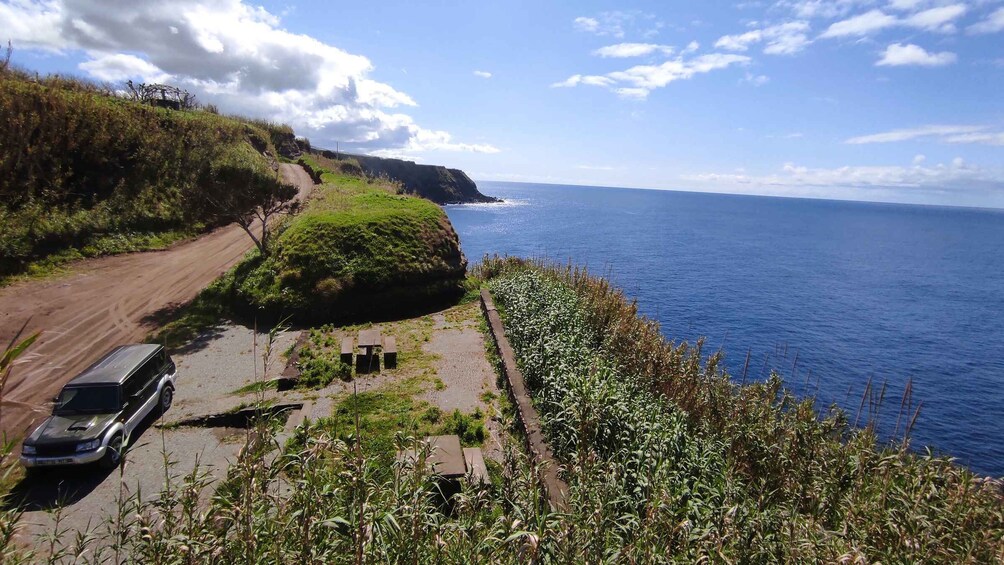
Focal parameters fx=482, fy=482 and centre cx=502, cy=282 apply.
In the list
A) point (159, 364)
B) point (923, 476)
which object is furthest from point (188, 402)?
point (923, 476)

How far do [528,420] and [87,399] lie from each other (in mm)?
9487

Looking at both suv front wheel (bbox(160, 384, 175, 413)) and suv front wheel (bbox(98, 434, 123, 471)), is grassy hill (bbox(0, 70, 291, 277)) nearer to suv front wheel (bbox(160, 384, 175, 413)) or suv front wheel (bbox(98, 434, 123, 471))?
suv front wheel (bbox(160, 384, 175, 413))

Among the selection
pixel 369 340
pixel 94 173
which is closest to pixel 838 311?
pixel 369 340

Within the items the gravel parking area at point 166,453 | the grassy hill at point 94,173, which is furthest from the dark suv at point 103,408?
the grassy hill at point 94,173

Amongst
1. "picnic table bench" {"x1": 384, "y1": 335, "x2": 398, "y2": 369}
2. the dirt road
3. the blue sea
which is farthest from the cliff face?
"picnic table bench" {"x1": 384, "y1": 335, "x2": 398, "y2": 369}

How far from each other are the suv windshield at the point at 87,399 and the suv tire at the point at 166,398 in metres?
1.57

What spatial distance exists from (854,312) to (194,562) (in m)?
48.8

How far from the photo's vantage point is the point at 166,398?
12297 mm

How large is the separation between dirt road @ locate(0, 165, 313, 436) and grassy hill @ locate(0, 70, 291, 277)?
1.60 meters

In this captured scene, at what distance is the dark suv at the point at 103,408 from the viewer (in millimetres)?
9242

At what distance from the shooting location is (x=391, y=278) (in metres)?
21.0

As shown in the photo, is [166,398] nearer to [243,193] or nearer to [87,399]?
[87,399]

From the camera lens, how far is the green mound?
19.6 meters

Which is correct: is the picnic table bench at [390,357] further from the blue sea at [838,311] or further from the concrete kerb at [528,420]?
the blue sea at [838,311]
